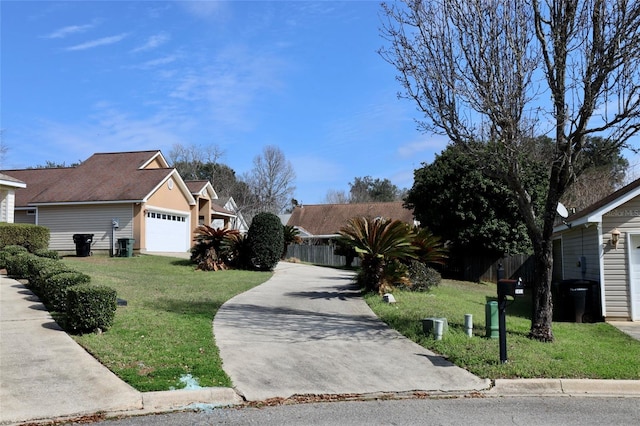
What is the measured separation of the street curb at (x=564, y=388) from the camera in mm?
6836

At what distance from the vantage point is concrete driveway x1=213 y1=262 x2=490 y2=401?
6.82 m

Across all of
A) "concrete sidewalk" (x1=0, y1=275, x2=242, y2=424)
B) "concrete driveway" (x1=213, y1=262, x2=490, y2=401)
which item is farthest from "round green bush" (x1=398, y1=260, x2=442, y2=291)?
"concrete sidewalk" (x1=0, y1=275, x2=242, y2=424)

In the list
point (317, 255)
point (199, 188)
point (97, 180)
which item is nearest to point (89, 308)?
point (97, 180)

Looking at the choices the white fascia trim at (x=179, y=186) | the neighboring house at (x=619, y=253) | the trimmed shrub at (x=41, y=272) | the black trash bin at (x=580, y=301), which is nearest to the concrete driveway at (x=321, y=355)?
the trimmed shrub at (x=41, y=272)

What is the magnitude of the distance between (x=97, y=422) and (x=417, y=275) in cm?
1113

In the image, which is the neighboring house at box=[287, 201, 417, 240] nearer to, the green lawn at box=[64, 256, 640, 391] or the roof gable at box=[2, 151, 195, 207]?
the roof gable at box=[2, 151, 195, 207]

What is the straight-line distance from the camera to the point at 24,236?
1998 centimetres

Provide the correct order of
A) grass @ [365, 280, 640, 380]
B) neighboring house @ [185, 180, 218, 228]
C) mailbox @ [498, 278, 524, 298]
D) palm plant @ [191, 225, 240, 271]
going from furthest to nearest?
1. neighboring house @ [185, 180, 218, 228]
2. palm plant @ [191, 225, 240, 271]
3. mailbox @ [498, 278, 524, 298]
4. grass @ [365, 280, 640, 380]

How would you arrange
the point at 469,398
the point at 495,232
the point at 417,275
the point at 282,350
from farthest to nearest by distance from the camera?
the point at 495,232 < the point at 417,275 < the point at 282,350 < the point at 469,398

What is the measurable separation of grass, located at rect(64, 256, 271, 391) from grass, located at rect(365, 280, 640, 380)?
144 inches

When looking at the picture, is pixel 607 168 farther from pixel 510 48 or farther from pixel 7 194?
pixel 7 194

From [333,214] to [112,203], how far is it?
90.5 feet

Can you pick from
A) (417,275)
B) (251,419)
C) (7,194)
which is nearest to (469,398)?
(251,419)

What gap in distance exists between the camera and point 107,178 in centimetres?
2825
